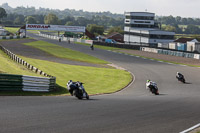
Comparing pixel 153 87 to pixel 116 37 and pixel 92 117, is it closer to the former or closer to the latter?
pixel 92 117

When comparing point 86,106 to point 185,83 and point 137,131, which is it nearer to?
point 137,131

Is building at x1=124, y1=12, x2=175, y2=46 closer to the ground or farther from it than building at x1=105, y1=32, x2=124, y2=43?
farther from it

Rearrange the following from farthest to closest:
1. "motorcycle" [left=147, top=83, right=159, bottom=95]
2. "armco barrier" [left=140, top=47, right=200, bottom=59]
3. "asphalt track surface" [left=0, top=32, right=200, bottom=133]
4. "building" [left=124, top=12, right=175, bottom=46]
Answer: "building" [left=124, top=12, right=175, bottom=46], "armco barrier" [left=140, top=47, right=200, bottom=59], "motorcycle" [left=147, top=83, right=159, bottom=95], "asphalt track surface" [left=0, top=32, right=200, bottom=133]

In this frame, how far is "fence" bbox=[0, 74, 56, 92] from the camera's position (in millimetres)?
19273

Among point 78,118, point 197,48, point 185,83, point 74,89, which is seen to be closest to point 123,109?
point 78,118

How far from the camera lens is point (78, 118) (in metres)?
12.1

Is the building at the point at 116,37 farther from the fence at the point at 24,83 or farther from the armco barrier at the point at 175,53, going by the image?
the fence at the point at 24,83

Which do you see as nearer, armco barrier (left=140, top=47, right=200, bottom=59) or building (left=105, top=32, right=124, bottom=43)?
armco barrier (left=140, top=47, right=200, bottom=59)

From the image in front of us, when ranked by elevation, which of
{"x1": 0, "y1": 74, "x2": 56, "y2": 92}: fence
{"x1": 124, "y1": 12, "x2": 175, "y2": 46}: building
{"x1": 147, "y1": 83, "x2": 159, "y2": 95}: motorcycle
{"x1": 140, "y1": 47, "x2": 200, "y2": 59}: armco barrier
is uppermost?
{"x1": 124, "y1": 12, "x2": 175, "y2": 46}: building

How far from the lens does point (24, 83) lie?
66.3 feet

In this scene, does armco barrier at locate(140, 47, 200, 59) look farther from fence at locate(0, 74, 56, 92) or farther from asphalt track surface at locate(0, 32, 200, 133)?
asphalt track surface at locate(0, 32, 200, 133)

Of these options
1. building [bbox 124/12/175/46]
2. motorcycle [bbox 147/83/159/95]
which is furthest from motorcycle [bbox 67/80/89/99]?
building [bbox 124/12/175/46]

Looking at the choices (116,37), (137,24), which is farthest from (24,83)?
(116,37)

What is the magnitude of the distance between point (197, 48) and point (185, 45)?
444 centimetres
